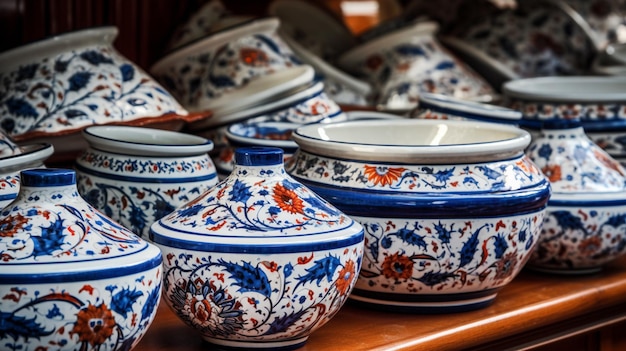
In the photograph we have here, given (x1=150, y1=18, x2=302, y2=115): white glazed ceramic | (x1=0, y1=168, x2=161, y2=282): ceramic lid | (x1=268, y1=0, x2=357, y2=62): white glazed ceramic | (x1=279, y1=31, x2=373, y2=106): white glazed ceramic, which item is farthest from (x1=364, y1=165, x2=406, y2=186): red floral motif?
(x1=268, y1=0, x2=357, y2=62): white glazed ceramic

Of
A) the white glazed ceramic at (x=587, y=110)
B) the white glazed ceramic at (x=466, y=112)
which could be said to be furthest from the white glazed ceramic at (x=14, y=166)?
the white glazed ceramic at (x=587, y=110)

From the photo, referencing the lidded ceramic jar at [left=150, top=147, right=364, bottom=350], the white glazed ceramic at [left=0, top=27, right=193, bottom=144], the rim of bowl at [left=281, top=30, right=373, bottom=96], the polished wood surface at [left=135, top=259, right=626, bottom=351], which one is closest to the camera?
the lidded ceramic jar at [left=150, top=147, right=364, bottom=350]

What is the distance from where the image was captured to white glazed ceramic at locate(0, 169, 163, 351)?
2.24 ft

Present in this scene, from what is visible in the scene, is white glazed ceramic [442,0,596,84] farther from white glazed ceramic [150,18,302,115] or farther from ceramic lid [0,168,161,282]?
ceramic lid [0,168,161,282]

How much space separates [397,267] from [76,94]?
0.40 metres

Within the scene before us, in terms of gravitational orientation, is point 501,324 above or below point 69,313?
below

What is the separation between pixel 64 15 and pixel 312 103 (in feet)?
1.20

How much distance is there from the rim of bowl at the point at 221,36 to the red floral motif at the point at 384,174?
424mm

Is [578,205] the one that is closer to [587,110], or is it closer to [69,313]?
[587,110]

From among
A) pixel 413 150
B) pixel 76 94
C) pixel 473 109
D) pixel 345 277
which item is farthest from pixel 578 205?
pixel 76 94

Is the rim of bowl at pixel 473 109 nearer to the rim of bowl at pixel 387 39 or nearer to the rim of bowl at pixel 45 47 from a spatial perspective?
the rim of bowl at pixel 387 39

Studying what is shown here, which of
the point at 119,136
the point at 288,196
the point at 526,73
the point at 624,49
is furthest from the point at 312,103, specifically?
the point at 624,49

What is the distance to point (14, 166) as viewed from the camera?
0.90m

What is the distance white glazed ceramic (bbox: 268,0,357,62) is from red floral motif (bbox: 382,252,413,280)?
691mm
